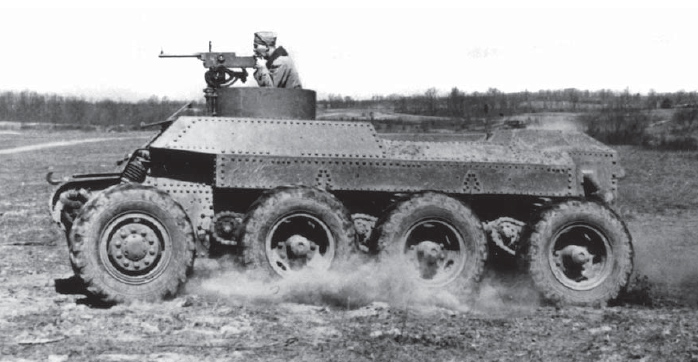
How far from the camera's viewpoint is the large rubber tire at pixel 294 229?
31.3 ft

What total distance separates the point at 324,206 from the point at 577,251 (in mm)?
2969

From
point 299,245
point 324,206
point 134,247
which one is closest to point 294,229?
point 299,245

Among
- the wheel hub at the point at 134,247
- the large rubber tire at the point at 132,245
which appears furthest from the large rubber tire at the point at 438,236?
the wheel hub at the point at 134,247

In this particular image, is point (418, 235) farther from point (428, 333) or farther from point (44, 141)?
point (44, 141)

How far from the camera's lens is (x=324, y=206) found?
967 centimetres

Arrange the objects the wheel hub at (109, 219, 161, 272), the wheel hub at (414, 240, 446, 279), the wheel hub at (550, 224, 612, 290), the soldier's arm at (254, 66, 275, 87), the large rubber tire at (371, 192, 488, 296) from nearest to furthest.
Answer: the wheel hub at (109, 219, 161, 272) → the large rubber tire at (371, 192, 488, 296) → the wheel hub at (414, 240, 446, 279) → the wheel hub at (550, 224, 612, 290) → the soldier's arm at (254, 66, 275, 87)

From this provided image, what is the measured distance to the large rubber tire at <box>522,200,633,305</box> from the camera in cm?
1004

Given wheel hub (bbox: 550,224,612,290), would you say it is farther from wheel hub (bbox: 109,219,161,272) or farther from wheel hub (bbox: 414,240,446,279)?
wheel hub (bbox: 109,219,161,272)

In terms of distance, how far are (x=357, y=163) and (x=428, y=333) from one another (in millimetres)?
2463

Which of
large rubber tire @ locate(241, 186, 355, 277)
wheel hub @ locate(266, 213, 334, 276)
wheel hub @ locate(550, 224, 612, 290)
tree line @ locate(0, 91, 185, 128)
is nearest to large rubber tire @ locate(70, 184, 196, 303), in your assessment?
large rubber tire @ locate(241, 186, 355, 277)

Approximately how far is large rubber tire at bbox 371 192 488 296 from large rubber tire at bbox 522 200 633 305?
633 millimetres

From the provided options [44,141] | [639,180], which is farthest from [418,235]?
[44,141]

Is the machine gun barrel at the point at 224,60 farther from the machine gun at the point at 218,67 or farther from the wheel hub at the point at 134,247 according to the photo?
the wheel hub at the point at 134,247

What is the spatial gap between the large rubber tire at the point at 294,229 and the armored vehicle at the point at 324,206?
0.01 meters
